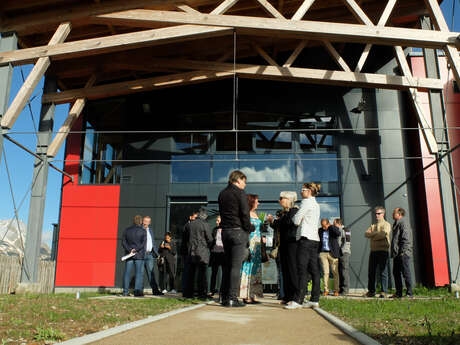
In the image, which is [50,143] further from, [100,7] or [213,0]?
[213,0]

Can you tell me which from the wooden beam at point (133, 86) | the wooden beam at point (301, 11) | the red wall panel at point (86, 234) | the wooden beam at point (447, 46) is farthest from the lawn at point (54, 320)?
the wooden beam at point (447, 46)

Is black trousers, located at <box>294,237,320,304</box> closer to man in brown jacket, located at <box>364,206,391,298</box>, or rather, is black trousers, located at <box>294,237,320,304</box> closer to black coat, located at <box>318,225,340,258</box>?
man in brown jacket, located at <box>364,206,391,298</box>

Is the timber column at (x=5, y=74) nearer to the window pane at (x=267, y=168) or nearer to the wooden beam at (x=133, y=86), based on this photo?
the wooden beam at (x=133, y=86)

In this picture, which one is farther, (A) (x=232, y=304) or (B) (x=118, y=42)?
(B) (x=118, y=42)

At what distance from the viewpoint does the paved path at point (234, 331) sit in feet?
8.52

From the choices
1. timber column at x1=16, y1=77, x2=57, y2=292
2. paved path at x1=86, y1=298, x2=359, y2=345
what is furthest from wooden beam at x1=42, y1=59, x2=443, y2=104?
paved path at x1=86, y1=298, x2=359, y2=345

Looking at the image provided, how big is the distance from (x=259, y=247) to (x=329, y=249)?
3259 millimetres

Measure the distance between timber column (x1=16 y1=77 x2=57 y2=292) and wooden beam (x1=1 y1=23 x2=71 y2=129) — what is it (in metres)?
0.80

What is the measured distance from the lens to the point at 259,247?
19.1ft

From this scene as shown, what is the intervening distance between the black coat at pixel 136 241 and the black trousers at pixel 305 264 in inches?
148

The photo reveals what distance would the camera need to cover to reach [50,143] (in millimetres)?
9719

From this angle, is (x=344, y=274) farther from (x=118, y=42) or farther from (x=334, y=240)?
(x=118, y=42)

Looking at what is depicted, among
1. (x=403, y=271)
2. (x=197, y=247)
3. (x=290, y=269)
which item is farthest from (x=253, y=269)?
(x=403, y=271)

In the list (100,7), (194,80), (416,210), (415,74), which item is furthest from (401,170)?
(100,7)
